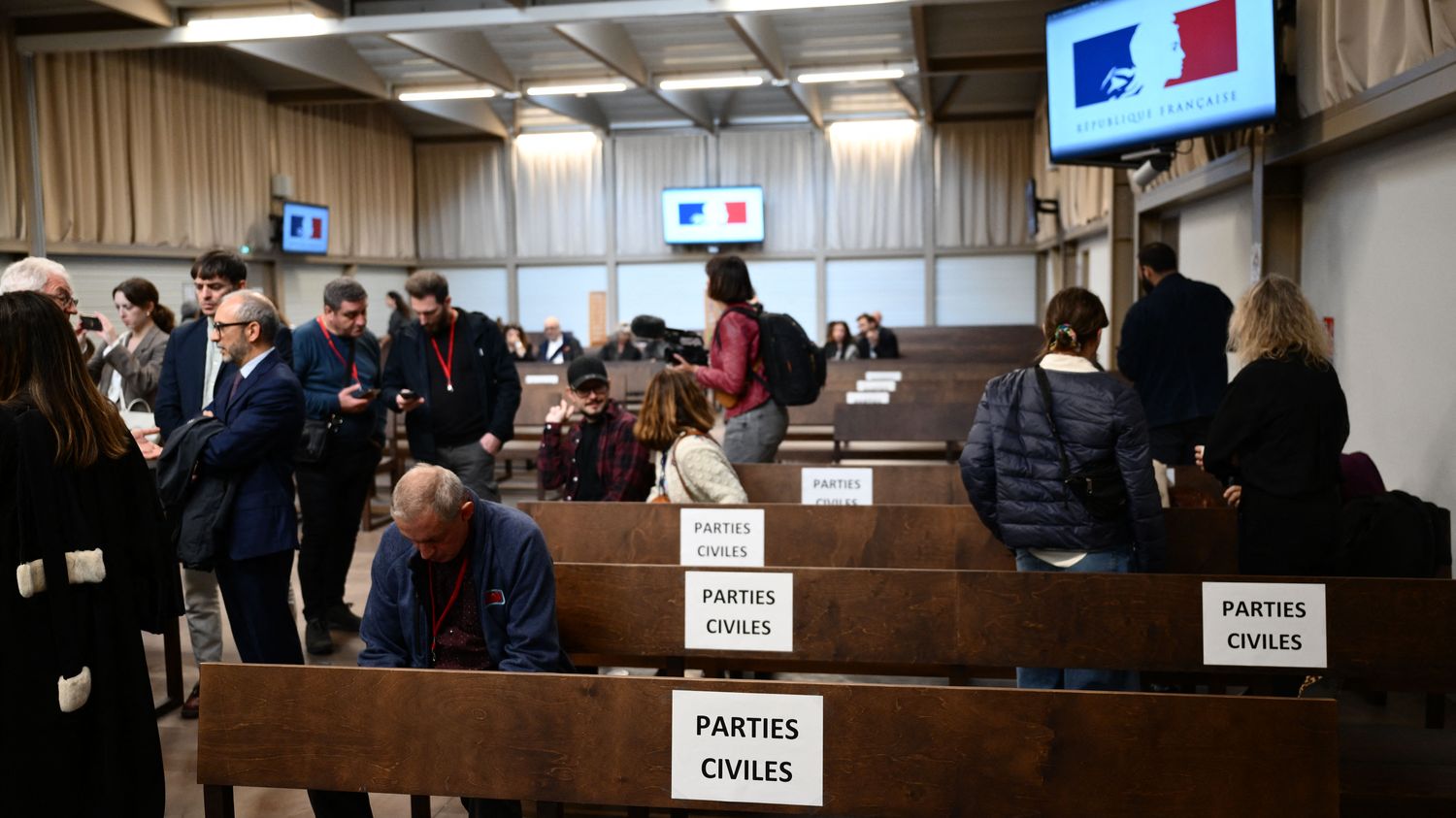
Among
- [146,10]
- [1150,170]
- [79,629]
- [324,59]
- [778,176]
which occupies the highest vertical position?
[324,59]

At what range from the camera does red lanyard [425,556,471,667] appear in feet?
8.77

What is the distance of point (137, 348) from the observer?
508 cm

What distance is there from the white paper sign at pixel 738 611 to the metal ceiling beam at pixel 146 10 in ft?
31.6

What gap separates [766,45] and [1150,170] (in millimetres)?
6341

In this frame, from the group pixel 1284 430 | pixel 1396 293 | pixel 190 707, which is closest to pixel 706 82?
pixel 1396 293

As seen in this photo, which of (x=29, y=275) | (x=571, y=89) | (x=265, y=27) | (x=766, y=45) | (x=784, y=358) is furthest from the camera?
(x=571, y=89)

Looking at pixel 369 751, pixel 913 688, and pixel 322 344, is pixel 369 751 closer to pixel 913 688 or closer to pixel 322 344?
pixel 913 688

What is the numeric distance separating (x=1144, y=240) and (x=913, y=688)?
7.17 m

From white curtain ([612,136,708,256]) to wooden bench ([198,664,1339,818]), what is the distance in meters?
17.3

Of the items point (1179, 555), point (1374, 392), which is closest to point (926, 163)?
point (1374, 392)

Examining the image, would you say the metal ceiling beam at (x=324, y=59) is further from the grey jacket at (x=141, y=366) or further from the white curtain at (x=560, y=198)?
the grey jacket at (x=141, y=366)

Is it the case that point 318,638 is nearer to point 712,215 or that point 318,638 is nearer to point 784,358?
point 784,358

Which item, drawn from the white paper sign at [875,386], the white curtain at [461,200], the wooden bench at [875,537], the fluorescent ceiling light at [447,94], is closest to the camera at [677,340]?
the wooden bench at [875,537]

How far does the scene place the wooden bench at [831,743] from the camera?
196 centimetres
